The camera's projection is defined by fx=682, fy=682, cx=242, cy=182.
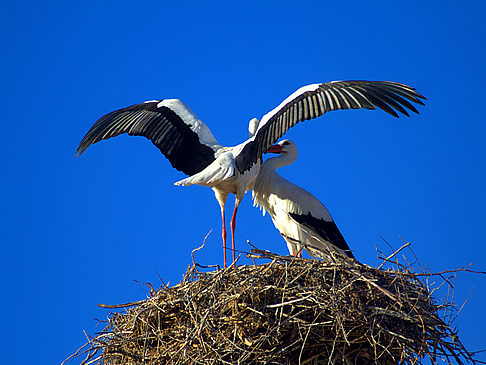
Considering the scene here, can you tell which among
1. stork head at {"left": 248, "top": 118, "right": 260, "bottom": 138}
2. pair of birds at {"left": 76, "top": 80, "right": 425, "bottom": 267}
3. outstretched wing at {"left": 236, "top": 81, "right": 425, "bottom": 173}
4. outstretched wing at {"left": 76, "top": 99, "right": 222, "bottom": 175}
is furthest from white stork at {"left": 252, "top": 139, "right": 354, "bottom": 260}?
outstretched wing at {"left": 236, "top": 81, "right": 425, "bottom": 173}

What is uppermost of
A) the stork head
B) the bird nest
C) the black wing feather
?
the stork head

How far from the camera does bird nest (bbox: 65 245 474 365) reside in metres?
5.70

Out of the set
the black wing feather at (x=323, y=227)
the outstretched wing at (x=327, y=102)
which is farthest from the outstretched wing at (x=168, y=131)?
the black wing feather at (x=323, y=227)

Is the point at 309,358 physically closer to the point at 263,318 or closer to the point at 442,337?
the point at 263,318

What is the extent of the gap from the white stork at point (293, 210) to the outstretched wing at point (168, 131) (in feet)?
3.85

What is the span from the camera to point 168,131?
8609 millimetres

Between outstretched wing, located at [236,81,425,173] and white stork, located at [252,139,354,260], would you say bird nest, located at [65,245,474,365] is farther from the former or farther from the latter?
white stork, located at [252,139,354,260]

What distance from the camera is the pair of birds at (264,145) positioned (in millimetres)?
7121

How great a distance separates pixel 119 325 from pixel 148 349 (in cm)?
55

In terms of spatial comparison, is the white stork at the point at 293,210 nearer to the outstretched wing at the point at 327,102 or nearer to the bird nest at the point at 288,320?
the outstretched wing at the point at 327,102

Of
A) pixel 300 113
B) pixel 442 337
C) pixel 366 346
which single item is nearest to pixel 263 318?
pixel 366 346

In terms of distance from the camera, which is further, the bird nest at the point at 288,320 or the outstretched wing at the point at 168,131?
the outstretched wing at the point at 168,131

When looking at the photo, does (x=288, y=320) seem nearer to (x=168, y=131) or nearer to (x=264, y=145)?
(x=264, y=145)

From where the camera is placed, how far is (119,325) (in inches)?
260
